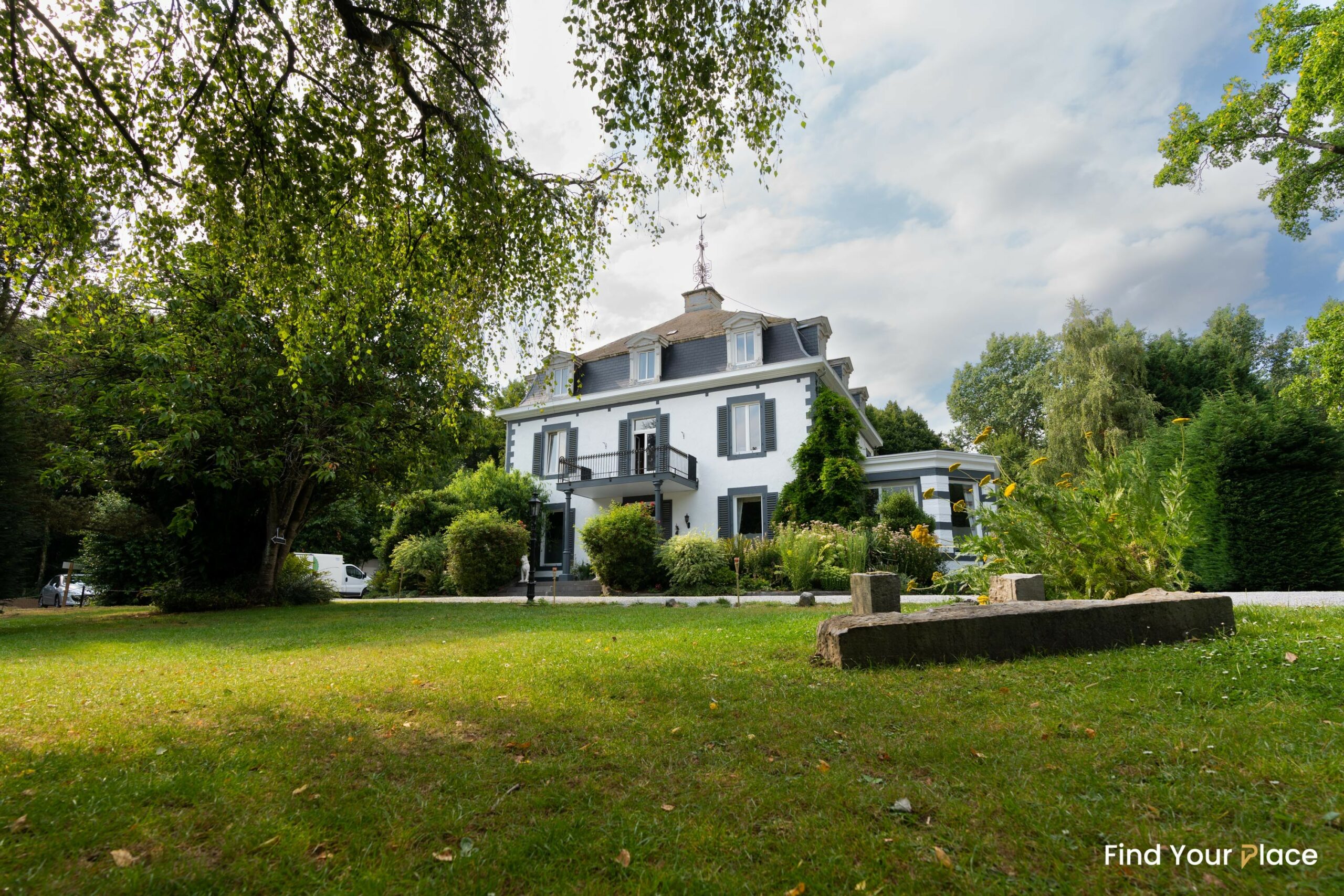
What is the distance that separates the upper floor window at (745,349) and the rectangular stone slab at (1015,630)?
651 inches

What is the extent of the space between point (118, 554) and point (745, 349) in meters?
19.7

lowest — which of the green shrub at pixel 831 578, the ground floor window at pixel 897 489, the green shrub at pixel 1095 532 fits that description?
the green shrub at pixel 831 578

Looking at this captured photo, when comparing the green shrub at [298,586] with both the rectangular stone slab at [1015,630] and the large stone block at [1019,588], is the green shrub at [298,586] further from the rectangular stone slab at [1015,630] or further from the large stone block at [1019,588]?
the large stone block at [1019,588]

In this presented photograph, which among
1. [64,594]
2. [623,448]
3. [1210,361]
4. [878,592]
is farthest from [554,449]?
[1210,361]

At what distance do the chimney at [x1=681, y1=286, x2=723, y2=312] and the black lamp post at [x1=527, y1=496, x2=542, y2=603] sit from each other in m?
10.3

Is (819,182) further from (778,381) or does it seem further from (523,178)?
(778,381)

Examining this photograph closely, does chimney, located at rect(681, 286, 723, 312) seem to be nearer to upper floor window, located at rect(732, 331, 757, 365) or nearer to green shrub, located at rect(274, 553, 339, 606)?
upper floor window, located at rect(732, 331, 757, 365)

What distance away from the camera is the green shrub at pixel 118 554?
16.5m

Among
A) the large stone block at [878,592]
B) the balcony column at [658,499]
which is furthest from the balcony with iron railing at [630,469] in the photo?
Result: the large stone block at [878,592]

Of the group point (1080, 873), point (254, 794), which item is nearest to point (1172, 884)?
point (1080, 873)

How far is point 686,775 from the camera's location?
9.46ft

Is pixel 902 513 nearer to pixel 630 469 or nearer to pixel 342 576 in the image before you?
pixel 630 469

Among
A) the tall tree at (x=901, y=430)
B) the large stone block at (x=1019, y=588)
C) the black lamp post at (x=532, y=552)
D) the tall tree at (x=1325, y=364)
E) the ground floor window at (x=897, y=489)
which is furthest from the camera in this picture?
the tall tree at (x=901, y=430)

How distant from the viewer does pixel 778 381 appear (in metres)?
20.3
